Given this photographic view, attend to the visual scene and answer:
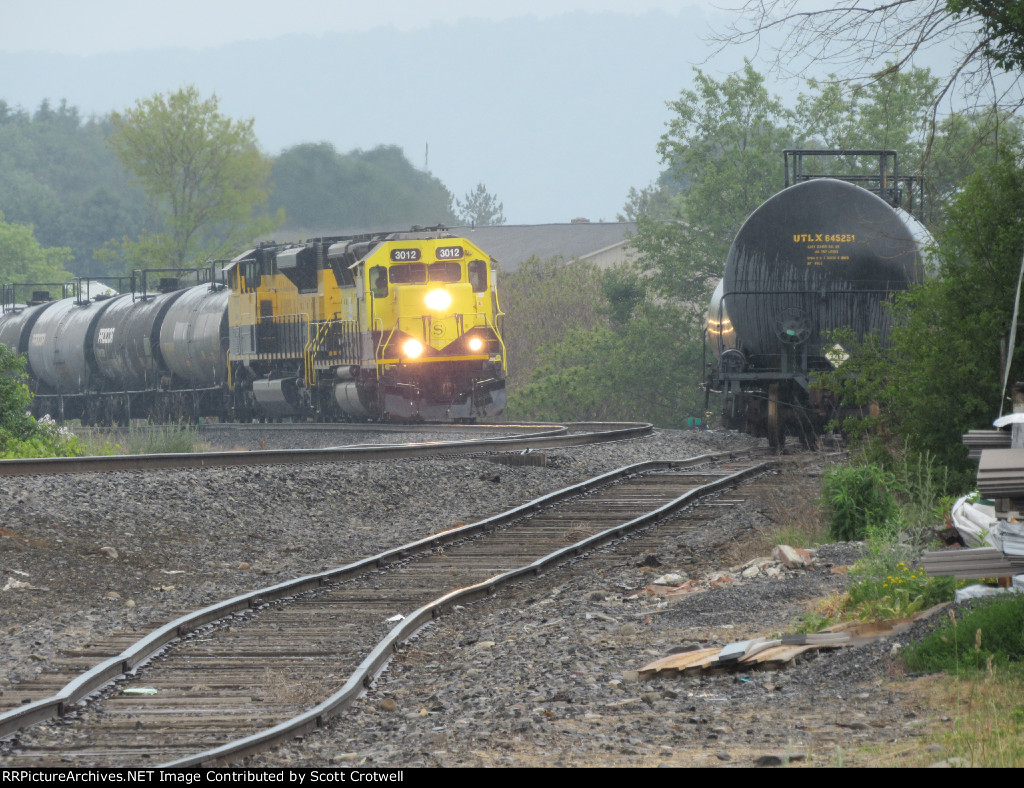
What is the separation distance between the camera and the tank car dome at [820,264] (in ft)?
62.7

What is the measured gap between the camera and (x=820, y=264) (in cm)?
1928

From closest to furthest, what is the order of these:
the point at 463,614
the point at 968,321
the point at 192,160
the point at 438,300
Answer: the point at 463,614, the point at 968,321, the point at 438,300, the point at 192,160

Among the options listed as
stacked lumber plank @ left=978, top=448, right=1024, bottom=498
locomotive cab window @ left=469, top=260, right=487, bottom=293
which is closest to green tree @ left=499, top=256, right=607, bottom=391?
locomotive cab window @ left=469, top=260, right=487, bottom=293

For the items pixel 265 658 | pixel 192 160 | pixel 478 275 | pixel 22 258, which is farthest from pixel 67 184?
pixel 265 658

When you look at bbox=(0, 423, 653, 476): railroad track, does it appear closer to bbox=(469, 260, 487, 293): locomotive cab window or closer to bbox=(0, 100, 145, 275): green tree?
bbox=(469, 260, 487, 293): locomotive cab window

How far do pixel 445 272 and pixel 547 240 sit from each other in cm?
4298

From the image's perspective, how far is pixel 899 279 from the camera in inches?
752

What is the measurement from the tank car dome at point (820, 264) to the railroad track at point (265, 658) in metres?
6.29

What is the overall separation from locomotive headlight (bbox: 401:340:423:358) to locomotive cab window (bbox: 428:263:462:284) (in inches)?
63.8

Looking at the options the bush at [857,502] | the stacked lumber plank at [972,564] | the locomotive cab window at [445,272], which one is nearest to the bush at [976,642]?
the stacked lumber plank at [972,564]

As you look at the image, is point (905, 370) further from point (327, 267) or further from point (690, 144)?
point (690, 144)

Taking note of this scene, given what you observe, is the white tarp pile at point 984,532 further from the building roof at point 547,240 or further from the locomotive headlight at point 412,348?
the building roof at point 547,240

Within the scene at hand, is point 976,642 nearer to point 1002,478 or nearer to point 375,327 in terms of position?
point 1002,478

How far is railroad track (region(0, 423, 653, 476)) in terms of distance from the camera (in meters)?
14.6
